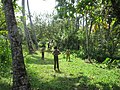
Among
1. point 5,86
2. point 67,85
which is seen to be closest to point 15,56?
point 5,86

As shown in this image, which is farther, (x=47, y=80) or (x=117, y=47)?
(x=117, y=47)

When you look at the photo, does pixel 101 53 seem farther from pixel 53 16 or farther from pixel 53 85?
pixel 53 16

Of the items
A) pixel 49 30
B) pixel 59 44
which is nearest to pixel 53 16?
pixel 49 30

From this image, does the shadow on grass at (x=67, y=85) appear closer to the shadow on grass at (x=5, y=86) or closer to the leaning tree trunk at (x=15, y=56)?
the shadow on grass at (x=5, y=86)

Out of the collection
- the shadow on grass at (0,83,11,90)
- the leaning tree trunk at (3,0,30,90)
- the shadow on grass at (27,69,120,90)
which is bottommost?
the shadow on grass at (27,69,120,90)

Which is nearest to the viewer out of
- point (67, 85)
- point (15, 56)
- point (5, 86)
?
point (15, 56)

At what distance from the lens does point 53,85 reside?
14516 mm

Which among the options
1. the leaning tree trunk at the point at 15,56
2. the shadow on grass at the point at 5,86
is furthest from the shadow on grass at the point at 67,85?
the leaning tree trunk at the point at 15,56

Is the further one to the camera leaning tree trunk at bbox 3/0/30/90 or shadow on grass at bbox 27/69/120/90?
shadow on grass at bbox 27/69/120/90

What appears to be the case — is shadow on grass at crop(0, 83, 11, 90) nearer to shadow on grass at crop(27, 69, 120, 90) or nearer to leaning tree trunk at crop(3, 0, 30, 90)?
shadow on grass at crop(27, 69, 120, 90)

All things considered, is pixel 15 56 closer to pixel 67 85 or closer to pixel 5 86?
pixel 5 86

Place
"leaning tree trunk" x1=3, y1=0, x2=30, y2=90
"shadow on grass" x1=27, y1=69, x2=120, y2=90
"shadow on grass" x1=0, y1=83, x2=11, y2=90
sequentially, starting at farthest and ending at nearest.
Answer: "shadow on grass" x1=27, y1=69, x2=120, y2=90, "shadow on grass" x1=0, y1=83, x2=11, y2=90, "leaning tree trunk" x1=3, y1=0, x2=30, y2=90

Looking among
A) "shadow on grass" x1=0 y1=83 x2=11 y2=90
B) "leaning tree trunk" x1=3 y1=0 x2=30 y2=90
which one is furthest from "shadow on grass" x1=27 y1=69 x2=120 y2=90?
"leaning tree trunk" x1=3 y1=0 x2=30 y2=90

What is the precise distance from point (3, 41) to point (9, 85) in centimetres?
288
